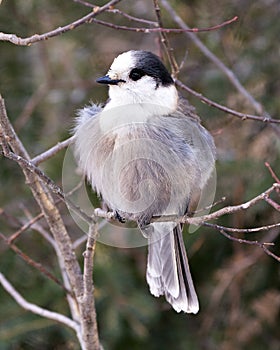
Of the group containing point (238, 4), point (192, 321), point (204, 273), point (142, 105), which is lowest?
point (192, 321)

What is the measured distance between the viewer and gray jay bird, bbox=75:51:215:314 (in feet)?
8.93

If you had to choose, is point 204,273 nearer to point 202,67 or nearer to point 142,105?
point 202,67

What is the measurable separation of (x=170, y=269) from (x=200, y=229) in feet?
2.00

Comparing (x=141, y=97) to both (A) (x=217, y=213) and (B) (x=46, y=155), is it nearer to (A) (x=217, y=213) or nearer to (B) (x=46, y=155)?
(B) (x=46, y=155)

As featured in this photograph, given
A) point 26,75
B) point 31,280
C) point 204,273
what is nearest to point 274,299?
point 204,273

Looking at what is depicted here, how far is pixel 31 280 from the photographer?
380 centimetres

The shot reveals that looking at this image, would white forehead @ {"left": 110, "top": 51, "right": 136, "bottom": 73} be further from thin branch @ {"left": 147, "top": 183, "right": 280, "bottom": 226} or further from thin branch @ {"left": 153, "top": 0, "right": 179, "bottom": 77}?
thin branch @ {"left": 147, "top": 183, "right": 280, "bottom": 226}

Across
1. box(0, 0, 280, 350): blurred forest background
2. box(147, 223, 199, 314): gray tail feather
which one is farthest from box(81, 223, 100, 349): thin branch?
box(0, 0, 280, 350): blurred forest background

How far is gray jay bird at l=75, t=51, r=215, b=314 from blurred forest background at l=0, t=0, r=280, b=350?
665 millimetres

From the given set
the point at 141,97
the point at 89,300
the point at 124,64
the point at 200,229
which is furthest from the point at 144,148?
the point at 200,229

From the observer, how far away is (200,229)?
362 centimetres

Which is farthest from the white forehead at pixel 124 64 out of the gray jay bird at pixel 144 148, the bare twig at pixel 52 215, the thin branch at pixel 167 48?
the bare twig at pixel 52 215

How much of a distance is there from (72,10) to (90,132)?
1364 millimetres

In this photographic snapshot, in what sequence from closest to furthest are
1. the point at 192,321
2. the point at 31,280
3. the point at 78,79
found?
the point at 31,280, the point at 192,321, the point at 78,79
